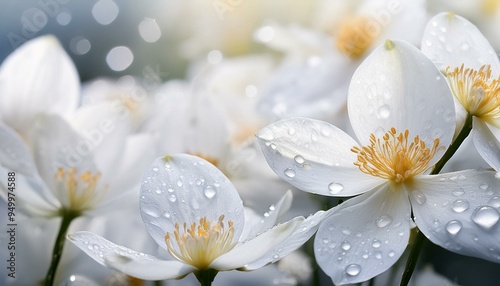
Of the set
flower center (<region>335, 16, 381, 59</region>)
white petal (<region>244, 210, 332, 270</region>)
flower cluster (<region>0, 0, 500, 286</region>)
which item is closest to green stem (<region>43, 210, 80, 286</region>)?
flower cluster (<region>0, 0, 500, 286</region>)

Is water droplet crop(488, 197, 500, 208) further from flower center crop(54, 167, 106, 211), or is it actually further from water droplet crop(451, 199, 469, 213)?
flower center crop(54, 167, 106, 211)

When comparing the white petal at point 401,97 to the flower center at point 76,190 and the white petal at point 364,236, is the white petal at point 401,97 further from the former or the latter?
the flower center at point 76,190

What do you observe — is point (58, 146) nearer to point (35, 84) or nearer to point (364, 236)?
point (35, 84)

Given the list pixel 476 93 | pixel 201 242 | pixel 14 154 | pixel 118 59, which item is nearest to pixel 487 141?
pixel 476 93

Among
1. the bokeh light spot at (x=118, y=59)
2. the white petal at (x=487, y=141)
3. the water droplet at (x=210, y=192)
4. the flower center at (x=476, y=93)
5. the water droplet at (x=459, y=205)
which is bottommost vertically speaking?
the bokeh light spot at (x=118, y=59)

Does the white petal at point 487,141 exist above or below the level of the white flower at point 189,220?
above

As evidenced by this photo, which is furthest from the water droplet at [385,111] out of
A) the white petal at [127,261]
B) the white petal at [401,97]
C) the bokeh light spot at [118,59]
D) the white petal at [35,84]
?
the bokeh light spot at [118,59]
